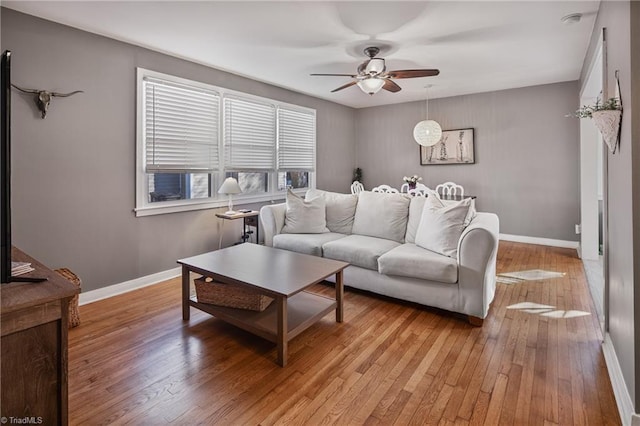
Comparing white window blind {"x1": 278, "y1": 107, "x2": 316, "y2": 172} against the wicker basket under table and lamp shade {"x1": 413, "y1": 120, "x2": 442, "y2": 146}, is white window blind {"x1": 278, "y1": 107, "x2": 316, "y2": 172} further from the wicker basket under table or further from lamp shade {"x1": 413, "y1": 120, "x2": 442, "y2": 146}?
the wicker basket under table

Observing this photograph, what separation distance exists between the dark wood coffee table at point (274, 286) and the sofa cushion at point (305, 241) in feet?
1.81

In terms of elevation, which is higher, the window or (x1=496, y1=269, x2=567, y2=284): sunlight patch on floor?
the window

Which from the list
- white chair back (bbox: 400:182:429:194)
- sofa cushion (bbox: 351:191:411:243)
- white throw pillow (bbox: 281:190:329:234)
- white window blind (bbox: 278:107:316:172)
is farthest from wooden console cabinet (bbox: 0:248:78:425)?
white chair back (bbox: 400:182:429:194)

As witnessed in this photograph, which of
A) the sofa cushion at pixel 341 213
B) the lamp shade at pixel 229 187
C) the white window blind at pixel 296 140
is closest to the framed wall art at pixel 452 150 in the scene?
the white window blind at pixel 296 140

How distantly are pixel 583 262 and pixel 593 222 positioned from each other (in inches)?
22.3

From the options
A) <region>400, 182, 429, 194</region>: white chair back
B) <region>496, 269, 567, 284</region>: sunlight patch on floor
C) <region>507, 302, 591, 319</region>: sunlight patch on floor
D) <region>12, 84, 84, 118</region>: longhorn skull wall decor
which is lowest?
<region>507, 302, 591, 319</region>: sunlight patch on floor

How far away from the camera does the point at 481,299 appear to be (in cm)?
259

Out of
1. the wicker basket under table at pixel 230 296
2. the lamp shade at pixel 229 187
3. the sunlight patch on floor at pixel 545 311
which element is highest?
the lamp shade at pixel 229 187

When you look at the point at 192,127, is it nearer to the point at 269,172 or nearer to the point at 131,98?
the point at 131,98

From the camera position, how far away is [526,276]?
385cm

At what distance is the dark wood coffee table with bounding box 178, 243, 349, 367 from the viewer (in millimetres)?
2160

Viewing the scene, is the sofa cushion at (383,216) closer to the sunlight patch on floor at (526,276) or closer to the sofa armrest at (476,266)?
the sofa armrest at (476,266)

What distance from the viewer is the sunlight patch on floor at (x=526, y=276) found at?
373 cm

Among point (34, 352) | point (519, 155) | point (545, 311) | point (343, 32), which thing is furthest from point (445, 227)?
point (519, 155)
